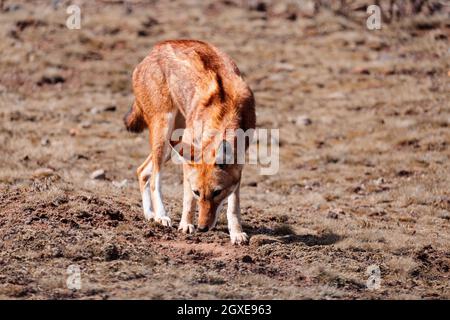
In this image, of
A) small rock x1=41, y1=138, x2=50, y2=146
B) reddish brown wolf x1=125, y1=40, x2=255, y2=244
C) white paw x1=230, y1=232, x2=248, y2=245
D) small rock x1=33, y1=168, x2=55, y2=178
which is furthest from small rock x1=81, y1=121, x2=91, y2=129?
white paw x1=230, y1=232, x2=248, y2=245

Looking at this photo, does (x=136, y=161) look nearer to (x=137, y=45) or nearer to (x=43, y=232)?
(x=43, y=232)

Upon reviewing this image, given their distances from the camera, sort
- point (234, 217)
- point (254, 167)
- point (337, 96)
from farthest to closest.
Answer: point (337, 96)
point (254, 167)
point (234, 217)

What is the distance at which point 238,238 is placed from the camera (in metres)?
9.09

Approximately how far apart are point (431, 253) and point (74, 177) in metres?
7.36

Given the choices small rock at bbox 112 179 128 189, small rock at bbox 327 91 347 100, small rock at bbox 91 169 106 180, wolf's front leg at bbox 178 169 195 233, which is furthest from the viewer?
small rock at bbox 327 91 347 100

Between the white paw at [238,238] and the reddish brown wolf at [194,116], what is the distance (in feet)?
0.04

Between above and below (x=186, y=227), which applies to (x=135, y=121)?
above

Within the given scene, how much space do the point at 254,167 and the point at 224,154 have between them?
8.08m

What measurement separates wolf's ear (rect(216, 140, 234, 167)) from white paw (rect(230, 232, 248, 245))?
1.09m

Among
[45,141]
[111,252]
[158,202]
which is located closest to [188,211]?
[158,202]

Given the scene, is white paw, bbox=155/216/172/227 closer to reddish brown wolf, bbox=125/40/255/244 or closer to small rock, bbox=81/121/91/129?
reddish brown wolf, bbox=125/40/255/244

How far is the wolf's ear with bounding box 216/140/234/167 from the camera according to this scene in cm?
834

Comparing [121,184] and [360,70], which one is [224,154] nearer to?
[121,184]
